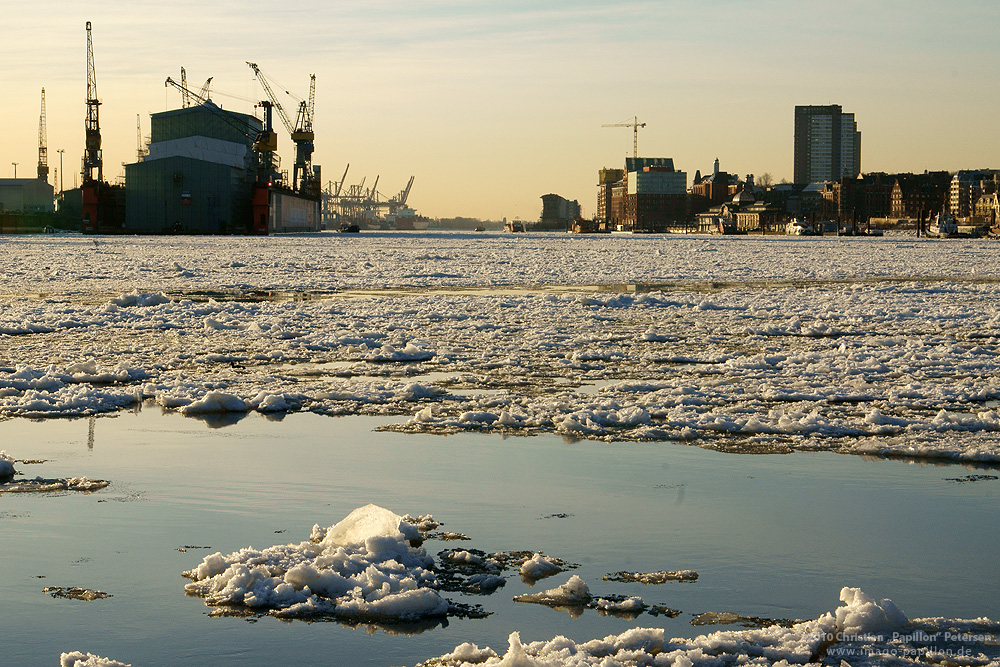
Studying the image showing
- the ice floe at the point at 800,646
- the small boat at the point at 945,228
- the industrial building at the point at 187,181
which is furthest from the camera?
the small boat at the point at 945,228

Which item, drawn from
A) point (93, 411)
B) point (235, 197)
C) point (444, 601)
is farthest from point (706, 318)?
point (235, 197)

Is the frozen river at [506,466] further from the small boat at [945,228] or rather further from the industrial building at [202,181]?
the small boat at [945,228]

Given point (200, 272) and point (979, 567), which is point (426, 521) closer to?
point (979, 567)

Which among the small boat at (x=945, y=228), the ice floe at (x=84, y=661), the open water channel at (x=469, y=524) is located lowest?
the ice floe at (x=84, y=661)

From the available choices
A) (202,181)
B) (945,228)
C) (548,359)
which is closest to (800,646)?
(548,359)

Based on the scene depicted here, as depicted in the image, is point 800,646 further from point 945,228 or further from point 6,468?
point 945,228

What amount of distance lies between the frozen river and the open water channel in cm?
3

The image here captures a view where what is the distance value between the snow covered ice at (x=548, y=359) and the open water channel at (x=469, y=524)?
99cm

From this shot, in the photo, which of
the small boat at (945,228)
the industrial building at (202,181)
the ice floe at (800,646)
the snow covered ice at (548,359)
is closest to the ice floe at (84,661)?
the ice floe at (800,646)

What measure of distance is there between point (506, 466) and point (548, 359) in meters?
7.21

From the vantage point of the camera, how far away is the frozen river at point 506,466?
5.75 meters

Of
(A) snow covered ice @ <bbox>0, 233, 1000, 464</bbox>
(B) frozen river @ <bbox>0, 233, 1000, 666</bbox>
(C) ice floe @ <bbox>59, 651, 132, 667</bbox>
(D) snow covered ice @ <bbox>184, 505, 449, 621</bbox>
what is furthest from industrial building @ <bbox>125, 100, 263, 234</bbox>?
(C) ice floe @ <bbox>59, 651, 132, 667</bbox>

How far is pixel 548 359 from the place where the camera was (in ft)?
53.9

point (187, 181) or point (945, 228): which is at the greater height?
point (187, 181)
